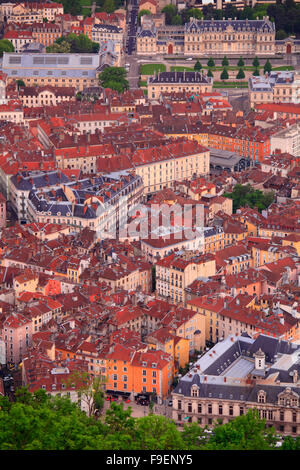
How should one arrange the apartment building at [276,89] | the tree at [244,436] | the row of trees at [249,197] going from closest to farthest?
the tree at [244,436] < the row of trees at [249,197] < the apartment building at [276,89]

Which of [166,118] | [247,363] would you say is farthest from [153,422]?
[166,118]

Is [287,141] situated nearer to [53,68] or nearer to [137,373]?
[53,68]

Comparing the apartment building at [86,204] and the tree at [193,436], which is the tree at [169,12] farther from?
the tree at [193,436]

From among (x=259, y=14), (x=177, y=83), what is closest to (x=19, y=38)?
(x=177, y=83)

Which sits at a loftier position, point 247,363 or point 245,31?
point 245,31

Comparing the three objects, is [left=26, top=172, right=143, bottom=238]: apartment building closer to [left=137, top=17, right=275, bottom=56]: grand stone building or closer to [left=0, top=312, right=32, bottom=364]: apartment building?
[left=0, top=312, right=32, bottom=364]: apartment building

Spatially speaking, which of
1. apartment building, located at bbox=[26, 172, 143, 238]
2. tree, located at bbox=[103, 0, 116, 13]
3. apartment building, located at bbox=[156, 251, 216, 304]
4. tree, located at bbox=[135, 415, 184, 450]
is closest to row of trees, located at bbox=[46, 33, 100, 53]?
tree, located at bbox=[103, 0, 116, 13]

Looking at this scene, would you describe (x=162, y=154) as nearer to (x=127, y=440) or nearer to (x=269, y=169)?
(x=269, y=169)

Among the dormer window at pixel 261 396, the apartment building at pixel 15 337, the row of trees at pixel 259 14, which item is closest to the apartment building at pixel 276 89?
the row of trees at pixel 259 14
